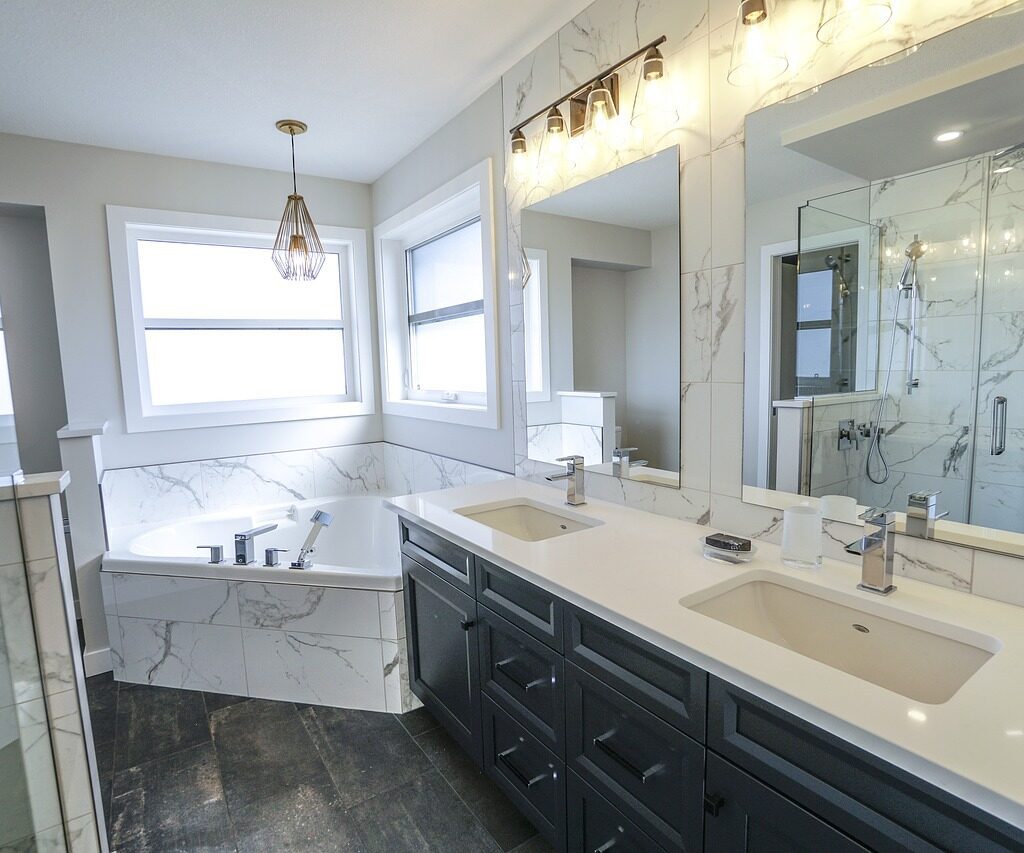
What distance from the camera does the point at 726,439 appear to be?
5.26ft

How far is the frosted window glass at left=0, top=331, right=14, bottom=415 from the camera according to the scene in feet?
9.72

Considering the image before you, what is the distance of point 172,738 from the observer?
2.18 m

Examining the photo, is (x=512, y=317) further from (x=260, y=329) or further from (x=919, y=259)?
(x=260, y=329)

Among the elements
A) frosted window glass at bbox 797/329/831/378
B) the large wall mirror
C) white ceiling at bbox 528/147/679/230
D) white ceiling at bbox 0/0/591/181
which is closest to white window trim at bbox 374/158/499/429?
white ceiling at bbox 0/0/591/181

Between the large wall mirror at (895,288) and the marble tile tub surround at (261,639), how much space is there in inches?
62.2

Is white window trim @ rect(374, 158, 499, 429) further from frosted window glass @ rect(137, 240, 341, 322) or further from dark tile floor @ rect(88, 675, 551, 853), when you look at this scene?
dark tile floor @ rect(88, 675, 551, 853)

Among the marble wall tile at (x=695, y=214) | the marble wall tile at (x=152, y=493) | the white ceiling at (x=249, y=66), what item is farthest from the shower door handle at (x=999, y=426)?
the marble wall tile at (x=152, y=493)

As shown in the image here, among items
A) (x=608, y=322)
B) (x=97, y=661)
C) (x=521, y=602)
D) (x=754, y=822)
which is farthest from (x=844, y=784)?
(x=97, y=661)

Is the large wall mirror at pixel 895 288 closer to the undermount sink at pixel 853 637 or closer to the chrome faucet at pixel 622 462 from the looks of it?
the undermount sink at pixel 853 637

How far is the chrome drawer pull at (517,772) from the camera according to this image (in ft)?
4.91

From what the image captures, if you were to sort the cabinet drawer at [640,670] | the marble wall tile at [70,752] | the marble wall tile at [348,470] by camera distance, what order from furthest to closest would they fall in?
the marble wall tile at [348,470] < the marble wall tile at [70,752] < the cabinet drawer at [640,670]

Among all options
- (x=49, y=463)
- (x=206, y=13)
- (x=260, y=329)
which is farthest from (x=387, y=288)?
(x=49, y=463)

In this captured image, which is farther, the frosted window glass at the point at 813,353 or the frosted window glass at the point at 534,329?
the frosted window glass at the point at 534,329

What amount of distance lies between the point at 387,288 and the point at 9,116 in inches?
74.0
